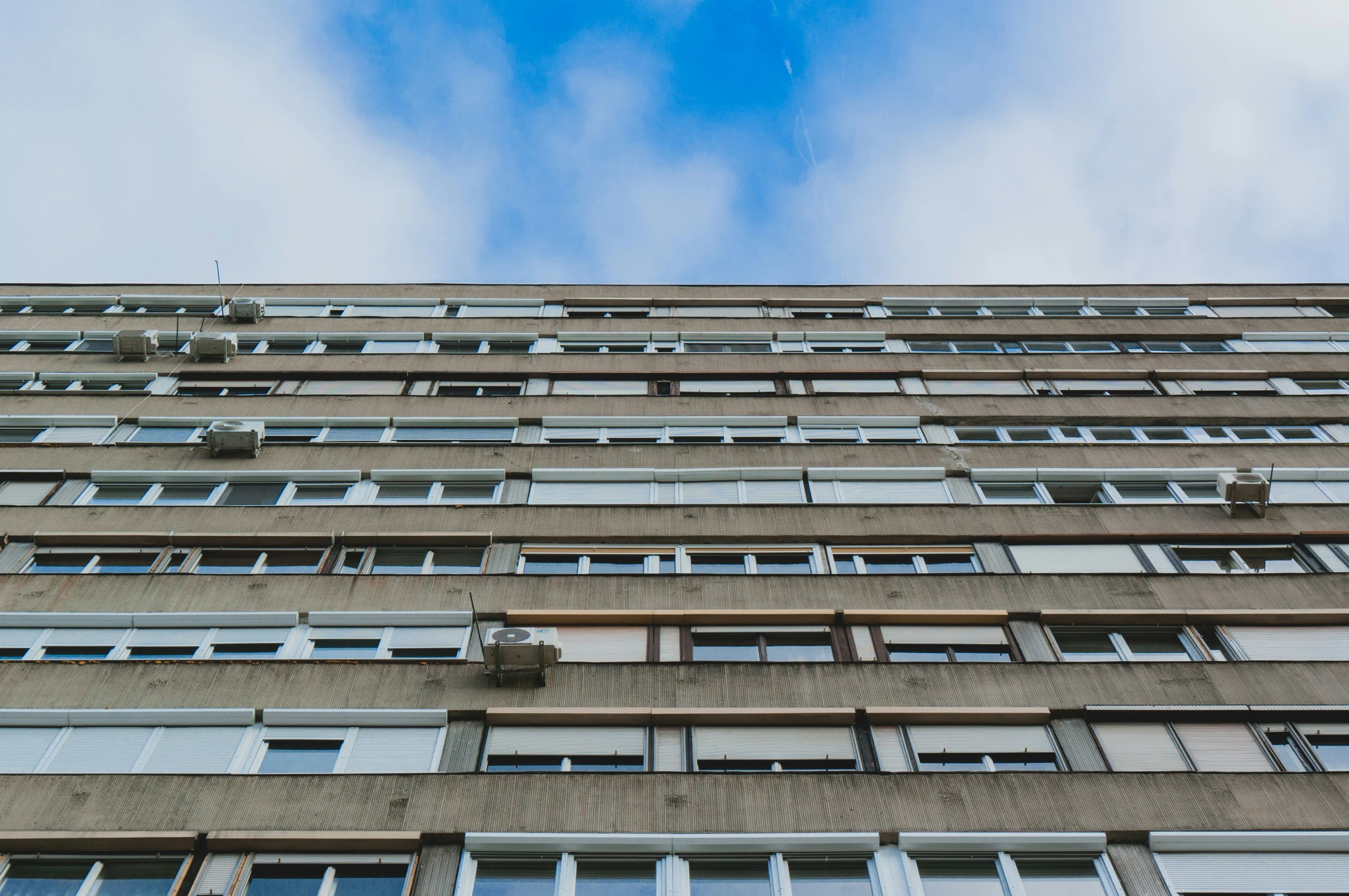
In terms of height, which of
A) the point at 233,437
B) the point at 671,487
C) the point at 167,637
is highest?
the point at 233,437

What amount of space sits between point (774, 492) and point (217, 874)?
40.0 feet

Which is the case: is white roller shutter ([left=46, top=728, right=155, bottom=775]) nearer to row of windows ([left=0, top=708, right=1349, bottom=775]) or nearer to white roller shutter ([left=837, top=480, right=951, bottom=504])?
row of windows ([left=0, top=708, right=1349, bottom=775])

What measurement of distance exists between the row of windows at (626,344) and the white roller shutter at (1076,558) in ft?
30.4

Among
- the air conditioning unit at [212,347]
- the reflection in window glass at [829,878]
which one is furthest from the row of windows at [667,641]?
the air conditioning unit at [212,347]

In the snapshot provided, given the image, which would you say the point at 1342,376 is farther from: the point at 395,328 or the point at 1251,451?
the point at 395,328

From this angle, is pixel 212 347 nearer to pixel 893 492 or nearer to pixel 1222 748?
→ pixel 893 492

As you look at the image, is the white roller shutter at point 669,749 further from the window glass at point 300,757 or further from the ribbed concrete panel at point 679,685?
the window glass at point 300,757

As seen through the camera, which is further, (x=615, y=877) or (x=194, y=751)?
(x=194, y=751)

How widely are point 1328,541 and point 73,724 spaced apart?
21.9 metres

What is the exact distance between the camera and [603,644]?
16.5 m

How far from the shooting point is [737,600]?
17.0 meters

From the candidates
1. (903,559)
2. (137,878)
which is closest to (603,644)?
(903,559)

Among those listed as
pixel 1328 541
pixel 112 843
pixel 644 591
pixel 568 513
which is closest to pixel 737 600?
pixel 644 591

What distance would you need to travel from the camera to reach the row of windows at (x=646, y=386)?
25094 mm
